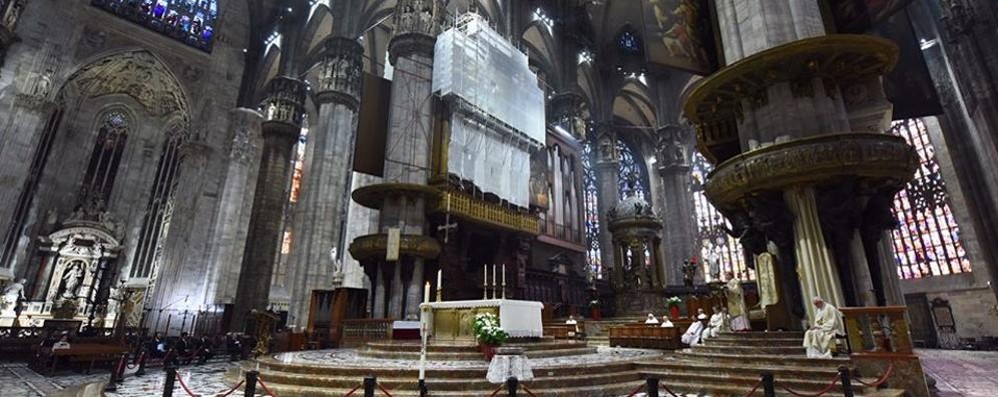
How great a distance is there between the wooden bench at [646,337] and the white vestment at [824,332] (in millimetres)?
4538

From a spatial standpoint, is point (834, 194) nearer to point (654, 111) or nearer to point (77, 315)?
point (654, 111)

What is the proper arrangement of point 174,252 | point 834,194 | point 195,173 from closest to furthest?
point 834,194, point 174,252, point 195,173

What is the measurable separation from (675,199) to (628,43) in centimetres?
1119

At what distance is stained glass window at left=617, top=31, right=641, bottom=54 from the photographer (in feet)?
97.1

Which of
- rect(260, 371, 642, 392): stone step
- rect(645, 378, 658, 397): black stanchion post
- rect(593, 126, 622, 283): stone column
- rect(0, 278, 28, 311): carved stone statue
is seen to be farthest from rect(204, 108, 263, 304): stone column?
rect(645, 378, 658, 397): black stanchion post

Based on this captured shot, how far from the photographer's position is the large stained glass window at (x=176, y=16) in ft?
64.8

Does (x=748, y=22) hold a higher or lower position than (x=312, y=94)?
lower

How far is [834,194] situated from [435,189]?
398 inches

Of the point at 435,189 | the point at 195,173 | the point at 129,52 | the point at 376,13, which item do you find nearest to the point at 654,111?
the point at 376,13

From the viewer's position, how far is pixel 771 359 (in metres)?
5.72

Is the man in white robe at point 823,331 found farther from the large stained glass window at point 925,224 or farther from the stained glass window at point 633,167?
the stained glass window at point 633,167

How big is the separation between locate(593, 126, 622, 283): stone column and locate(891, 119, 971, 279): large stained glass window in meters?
13.1

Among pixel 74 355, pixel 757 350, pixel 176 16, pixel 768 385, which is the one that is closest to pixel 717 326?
pixel 757 350

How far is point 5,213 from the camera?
14047 mm
